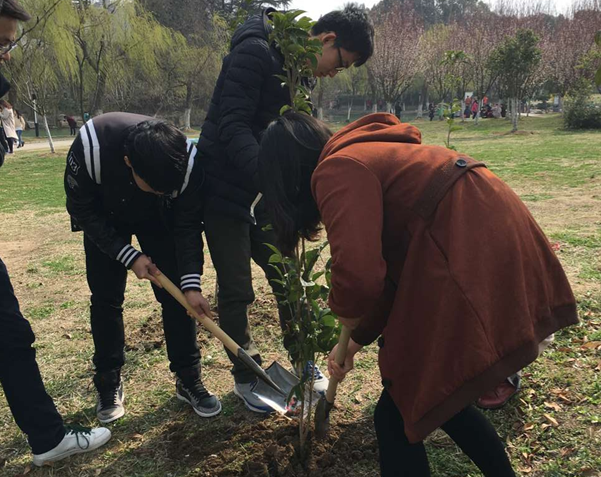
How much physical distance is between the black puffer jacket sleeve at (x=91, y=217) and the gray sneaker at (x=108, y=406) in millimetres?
816

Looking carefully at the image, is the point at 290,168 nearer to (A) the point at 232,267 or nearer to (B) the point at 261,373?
(A) the point at 232,267

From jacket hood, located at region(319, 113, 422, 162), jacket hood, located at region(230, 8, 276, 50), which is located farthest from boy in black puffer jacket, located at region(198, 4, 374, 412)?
jacket hood, located at region(319, 113, 422, 162)

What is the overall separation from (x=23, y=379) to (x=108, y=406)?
2.22 ft

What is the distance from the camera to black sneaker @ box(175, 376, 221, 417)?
8.75 ft

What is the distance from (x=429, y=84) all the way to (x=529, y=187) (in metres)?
28.3

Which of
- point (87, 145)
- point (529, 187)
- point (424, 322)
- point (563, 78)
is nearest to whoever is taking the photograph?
point (424, 322)

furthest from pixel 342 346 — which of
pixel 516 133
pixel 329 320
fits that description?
pixel 516 133

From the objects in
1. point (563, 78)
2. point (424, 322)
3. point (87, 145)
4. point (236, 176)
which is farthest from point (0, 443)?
point (563, 78)

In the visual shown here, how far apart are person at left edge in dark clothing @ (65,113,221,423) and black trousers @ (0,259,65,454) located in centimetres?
43

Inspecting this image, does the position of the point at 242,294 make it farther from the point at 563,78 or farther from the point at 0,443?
the point at 563,78

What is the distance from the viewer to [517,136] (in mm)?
19547

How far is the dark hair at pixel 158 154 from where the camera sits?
2045 mm

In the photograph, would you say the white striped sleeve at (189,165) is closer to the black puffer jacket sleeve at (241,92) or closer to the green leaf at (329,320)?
the black puffer jacket sleeve at (241,92)

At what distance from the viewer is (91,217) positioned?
7.66 feet
